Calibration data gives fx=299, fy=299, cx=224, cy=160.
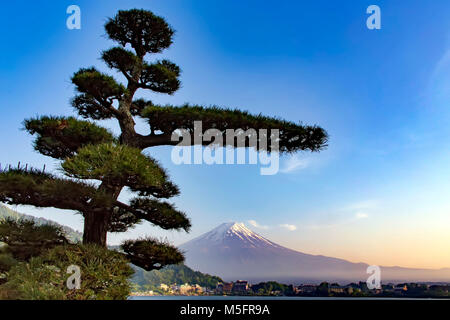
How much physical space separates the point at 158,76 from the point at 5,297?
404 cm

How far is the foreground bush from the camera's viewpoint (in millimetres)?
3303

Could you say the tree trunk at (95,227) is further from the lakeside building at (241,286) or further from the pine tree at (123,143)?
the lakeside building at (241,286)

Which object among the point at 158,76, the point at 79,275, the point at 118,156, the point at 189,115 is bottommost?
the point at 79,275

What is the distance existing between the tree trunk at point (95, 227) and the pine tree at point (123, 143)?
0.05 ft

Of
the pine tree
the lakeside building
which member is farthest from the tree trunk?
the lakeside building

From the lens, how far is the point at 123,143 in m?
4.86

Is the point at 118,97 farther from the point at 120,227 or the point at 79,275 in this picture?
the point at 79,275

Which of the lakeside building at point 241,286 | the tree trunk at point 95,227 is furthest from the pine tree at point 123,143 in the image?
the lakeside building at point 241,286

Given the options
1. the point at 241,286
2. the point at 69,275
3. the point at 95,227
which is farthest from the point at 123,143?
the point at 241,286

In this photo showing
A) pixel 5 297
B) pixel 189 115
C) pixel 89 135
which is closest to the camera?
pixel 5 297

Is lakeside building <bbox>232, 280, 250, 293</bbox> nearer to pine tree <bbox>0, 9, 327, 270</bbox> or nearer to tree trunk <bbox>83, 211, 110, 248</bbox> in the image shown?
pine tree <bbox>0, 9, 327, 270</bbox>
